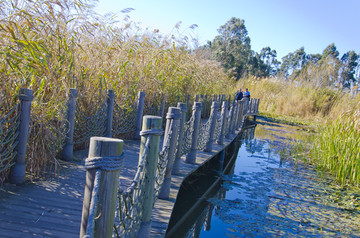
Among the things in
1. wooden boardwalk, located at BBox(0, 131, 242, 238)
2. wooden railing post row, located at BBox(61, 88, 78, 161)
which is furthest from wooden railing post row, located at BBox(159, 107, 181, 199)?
wooden railing post row, located at BBox(61, 88, 78, 161)

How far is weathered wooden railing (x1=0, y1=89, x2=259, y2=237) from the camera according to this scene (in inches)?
55.4

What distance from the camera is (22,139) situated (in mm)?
3154

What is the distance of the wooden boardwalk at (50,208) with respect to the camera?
2.41 m

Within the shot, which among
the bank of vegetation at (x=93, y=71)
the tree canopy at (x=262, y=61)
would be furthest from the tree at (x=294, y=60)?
the bank of vegetation at (x=93, y=71)

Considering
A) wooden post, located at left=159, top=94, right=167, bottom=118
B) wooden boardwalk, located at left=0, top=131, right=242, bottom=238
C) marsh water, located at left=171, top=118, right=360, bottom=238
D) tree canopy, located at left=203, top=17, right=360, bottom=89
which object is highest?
tree canopy, located at left=203, top=17, right=360, bottom=89

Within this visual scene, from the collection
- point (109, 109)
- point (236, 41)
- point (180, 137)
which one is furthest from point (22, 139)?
point (236, 41)

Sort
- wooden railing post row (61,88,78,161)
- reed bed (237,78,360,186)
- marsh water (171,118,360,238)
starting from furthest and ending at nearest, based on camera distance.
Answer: reed bed (237,78,360,186)
marsh water (171,118,360,238)
wooden railing post row (61,88,78,161)

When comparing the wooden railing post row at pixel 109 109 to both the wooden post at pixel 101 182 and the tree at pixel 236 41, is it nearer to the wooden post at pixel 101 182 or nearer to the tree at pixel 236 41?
the wooden post at pixel 101 182

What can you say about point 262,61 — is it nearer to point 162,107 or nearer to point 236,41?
point 236,41

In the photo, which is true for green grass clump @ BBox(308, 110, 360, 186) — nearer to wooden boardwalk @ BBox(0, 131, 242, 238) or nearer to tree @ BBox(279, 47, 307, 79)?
wooden boardwalk @ BBox(0, 131, 242, 238)

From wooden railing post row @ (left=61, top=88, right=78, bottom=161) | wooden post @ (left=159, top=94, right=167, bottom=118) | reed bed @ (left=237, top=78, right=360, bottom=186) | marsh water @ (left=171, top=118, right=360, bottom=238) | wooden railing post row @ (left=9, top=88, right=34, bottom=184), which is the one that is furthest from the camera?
wooden post @ (left=159, top=94, right=167, bottom=118)

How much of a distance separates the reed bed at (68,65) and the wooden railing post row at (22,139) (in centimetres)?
10

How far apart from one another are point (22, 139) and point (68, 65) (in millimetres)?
1372

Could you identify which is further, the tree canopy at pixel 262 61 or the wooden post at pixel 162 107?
the tree canopy at pixel 262 61
